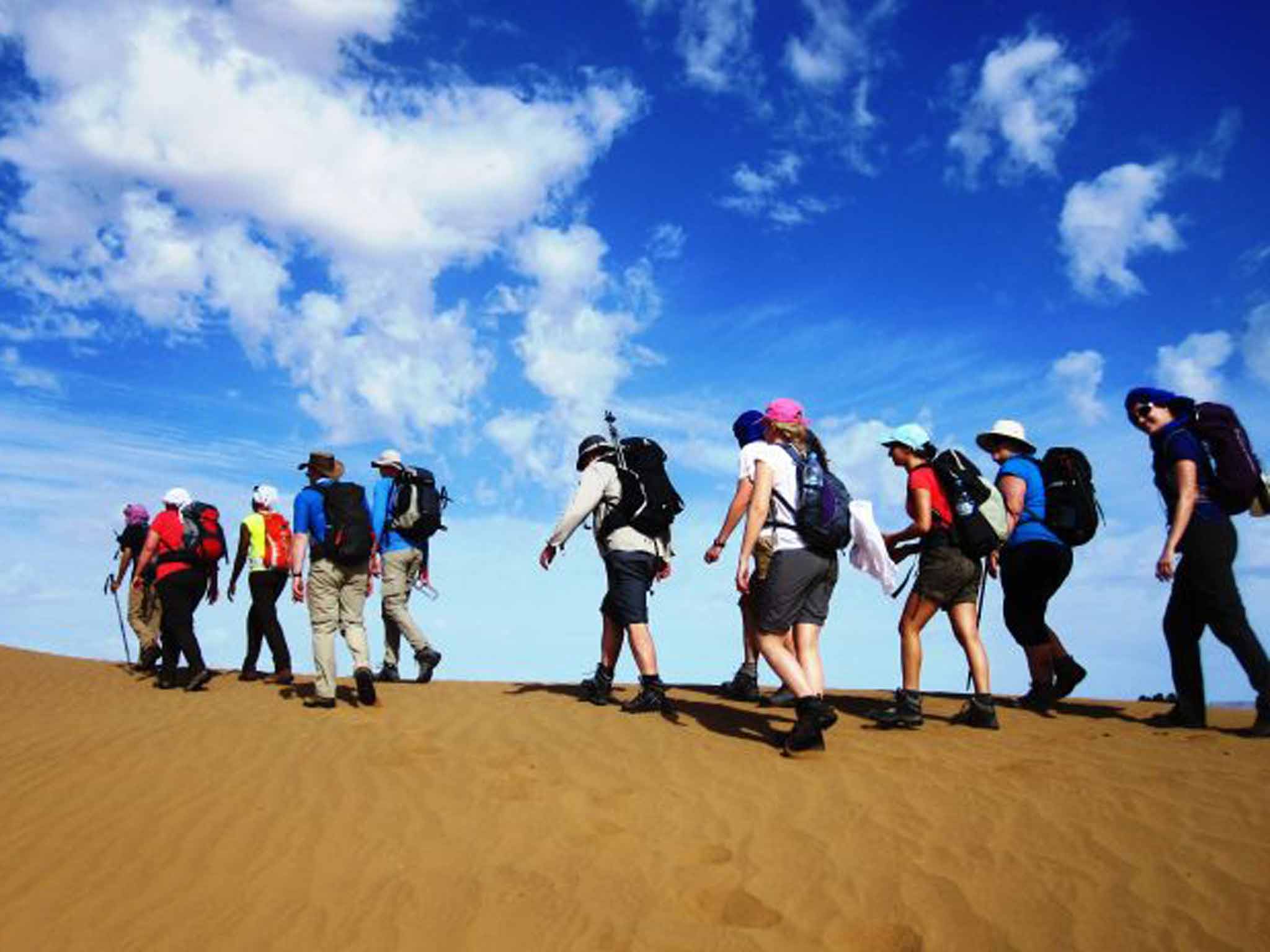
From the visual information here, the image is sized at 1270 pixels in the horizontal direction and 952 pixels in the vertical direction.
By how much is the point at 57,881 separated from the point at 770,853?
3537 mm

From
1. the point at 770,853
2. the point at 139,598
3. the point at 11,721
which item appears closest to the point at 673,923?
the point at 770,853

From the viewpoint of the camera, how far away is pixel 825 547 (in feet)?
21.1

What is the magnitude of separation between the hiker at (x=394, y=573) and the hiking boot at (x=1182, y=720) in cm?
696

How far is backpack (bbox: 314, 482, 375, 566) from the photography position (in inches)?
332

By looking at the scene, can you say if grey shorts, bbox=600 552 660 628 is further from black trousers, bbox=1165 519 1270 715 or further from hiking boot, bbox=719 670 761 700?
black trousers, bbox=1165 519 1270 715

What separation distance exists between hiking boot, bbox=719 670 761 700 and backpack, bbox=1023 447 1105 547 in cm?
289

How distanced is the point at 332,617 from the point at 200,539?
8.87 feet

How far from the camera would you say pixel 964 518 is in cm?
697

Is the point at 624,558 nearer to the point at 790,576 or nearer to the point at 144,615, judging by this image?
the point at 790,576

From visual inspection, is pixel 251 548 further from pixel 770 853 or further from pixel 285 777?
pixel 770 853

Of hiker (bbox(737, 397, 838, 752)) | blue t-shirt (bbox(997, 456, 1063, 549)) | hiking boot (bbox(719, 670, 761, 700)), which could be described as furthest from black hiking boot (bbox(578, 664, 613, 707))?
blue t-shirt (bbox(997, 456, 1063, 549))

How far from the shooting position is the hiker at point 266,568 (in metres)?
10.6

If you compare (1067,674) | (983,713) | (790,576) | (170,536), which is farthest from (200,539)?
(1067,674)

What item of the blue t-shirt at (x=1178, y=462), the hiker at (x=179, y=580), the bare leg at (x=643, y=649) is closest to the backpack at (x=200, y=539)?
the hiker at (x=179, y=580)
